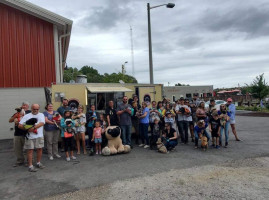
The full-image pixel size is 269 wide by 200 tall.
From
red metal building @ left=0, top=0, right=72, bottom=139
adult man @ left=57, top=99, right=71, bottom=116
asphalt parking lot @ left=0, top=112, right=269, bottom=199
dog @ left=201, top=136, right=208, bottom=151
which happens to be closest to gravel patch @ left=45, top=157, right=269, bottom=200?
asphalt parking lot @ left=0, top=112, right=269, bottom=199

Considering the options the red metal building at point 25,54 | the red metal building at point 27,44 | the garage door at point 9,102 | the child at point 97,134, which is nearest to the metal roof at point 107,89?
the child at point 97,134

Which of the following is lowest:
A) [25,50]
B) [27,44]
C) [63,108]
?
[63,108]

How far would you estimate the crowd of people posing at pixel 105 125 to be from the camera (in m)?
5.87

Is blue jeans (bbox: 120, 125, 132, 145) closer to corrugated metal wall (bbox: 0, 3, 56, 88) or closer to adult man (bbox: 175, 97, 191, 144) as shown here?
adult man (bbox: 175, 97, 191, 144)

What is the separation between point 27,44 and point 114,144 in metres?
7.11

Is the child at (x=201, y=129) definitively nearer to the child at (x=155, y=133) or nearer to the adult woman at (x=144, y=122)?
the child at (x=155, y=133)

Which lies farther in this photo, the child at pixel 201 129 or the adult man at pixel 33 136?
the child at pixel 201 129

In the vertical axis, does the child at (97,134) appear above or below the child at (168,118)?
below

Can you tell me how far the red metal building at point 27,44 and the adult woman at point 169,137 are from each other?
22.0 ft

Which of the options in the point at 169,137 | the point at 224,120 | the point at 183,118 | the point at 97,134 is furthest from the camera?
the point at 183,118

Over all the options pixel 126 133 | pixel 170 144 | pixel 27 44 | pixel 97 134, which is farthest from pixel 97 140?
pixel 27 44

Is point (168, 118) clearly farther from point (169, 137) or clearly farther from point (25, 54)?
point (25, 54)

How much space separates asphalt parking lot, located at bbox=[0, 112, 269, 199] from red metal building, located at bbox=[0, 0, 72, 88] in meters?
4.00

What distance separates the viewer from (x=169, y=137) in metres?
7.04
